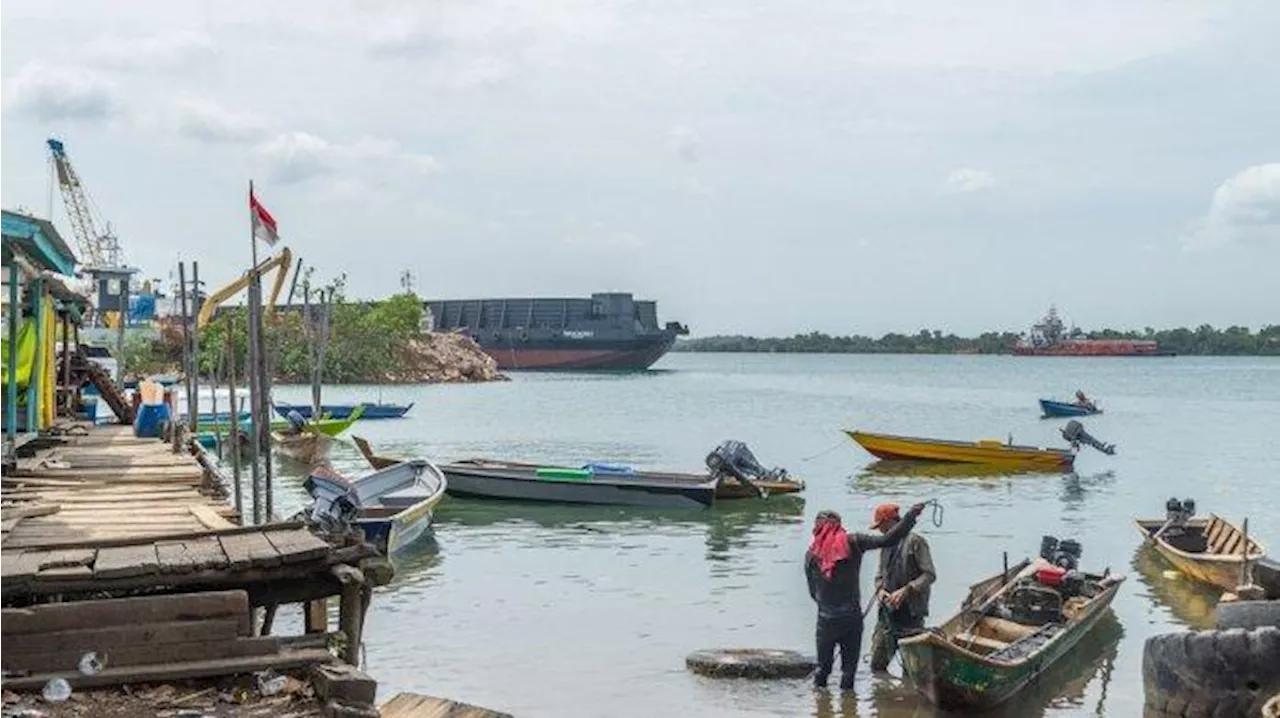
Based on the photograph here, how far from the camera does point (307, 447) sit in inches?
1526

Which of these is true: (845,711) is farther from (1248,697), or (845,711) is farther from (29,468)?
(29,468)

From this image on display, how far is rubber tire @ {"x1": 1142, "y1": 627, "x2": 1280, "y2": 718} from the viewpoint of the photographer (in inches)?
452

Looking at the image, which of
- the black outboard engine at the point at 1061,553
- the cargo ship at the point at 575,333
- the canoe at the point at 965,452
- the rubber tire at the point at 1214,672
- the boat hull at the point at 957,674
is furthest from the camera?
the cargo ship at the point at 575,333

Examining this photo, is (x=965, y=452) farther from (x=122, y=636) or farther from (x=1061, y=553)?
(x=122, y=636)

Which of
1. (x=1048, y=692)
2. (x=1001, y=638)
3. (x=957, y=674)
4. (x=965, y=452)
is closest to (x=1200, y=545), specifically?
(x=1001, y=638)

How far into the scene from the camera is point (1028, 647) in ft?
46.2

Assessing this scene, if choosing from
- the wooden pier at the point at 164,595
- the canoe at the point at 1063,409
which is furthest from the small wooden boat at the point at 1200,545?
the canoe at the point at 1063,409

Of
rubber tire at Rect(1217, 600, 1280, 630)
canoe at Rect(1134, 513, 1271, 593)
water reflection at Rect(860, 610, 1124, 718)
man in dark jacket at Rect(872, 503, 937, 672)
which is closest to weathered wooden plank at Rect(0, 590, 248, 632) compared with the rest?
man in dark jacket at Rect(872, 503, 937, 672)

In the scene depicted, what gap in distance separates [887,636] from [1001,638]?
1.27m

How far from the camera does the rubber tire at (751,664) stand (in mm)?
14844

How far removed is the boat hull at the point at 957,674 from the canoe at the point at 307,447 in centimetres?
2747

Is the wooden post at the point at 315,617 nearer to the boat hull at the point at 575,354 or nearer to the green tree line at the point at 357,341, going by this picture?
the green tree line at the point at 357,341

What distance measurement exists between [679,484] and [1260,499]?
1580cm

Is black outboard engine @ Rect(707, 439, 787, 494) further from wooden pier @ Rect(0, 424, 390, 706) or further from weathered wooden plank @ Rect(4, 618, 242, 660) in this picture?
weathered wooden plank @ Rect(4, 618, 242, 660)
